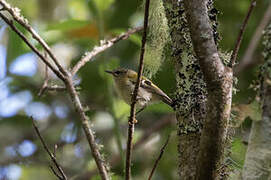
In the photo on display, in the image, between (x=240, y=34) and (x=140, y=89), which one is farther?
(x=140, y=89)

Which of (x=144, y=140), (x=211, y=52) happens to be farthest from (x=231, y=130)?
(x=144, y=140)

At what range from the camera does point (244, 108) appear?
9.04 ft

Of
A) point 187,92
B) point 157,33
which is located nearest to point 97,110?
point 157,33

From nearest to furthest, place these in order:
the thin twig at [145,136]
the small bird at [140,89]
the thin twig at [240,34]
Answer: the thin twig at [240,34] → the small bird at [140,89] → the thin twig at [145,136]

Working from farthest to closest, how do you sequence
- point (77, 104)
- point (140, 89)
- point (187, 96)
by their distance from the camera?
point (140, 89)
point (187, 96)
point (77, 104)

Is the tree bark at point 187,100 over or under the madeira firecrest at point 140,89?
under

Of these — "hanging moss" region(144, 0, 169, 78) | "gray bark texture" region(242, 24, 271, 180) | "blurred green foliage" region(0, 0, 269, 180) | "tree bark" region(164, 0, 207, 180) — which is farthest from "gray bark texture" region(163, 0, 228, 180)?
"blurred green foliage" region(0, 0, 269, 180)

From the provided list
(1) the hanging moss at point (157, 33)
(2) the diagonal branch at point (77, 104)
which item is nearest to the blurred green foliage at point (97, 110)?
(1) the hanging moss at point (157, 33)

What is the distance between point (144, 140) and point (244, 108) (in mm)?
2824

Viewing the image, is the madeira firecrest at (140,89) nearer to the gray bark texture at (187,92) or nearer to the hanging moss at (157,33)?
the hanging moss at (157,33)

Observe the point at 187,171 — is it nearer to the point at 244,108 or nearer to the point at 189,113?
the point at 189,113

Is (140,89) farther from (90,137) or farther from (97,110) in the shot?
(90,137)

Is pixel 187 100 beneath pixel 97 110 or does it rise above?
beneath

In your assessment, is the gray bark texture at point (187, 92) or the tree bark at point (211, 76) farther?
the gray bark texture at point (187, 92)
